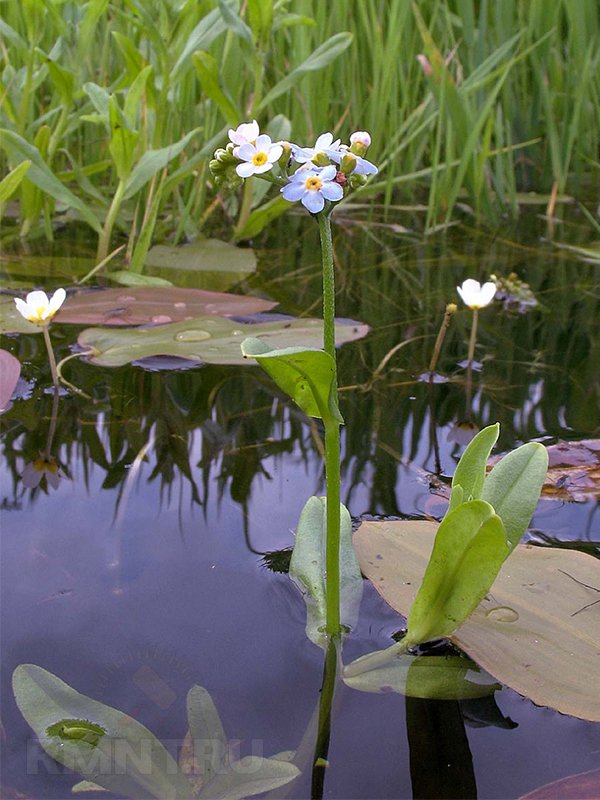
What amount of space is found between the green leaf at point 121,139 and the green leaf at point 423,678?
1142mm

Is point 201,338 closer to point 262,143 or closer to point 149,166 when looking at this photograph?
point 149,166

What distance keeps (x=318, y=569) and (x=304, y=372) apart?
0.78 feet

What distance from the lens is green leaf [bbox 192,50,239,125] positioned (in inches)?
64.9

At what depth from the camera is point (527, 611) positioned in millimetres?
739

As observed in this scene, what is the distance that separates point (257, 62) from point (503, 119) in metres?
1.04

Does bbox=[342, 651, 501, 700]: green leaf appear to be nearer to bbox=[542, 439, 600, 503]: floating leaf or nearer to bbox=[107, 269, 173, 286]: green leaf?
bbox=[542, 439, 600, 503]: floating leaf

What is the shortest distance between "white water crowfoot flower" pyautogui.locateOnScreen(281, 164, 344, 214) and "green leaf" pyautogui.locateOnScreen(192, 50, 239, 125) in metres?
1.15

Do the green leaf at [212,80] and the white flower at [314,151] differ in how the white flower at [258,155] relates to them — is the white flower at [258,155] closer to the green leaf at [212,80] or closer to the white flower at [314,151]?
the white flower at [314,151]

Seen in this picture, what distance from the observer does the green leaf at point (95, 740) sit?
0.56m

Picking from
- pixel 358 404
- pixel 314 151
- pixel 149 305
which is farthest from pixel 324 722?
pixel 149 305

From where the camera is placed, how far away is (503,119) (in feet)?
8.39

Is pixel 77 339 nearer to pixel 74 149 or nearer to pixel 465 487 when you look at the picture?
pixel 465 487

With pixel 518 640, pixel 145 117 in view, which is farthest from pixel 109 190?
pixel 518 640

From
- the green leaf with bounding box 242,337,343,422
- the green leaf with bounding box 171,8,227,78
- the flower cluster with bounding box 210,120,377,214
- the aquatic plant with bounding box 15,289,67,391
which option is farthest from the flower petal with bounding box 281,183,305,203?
the green leaf with bounding box 171,8,227,78
